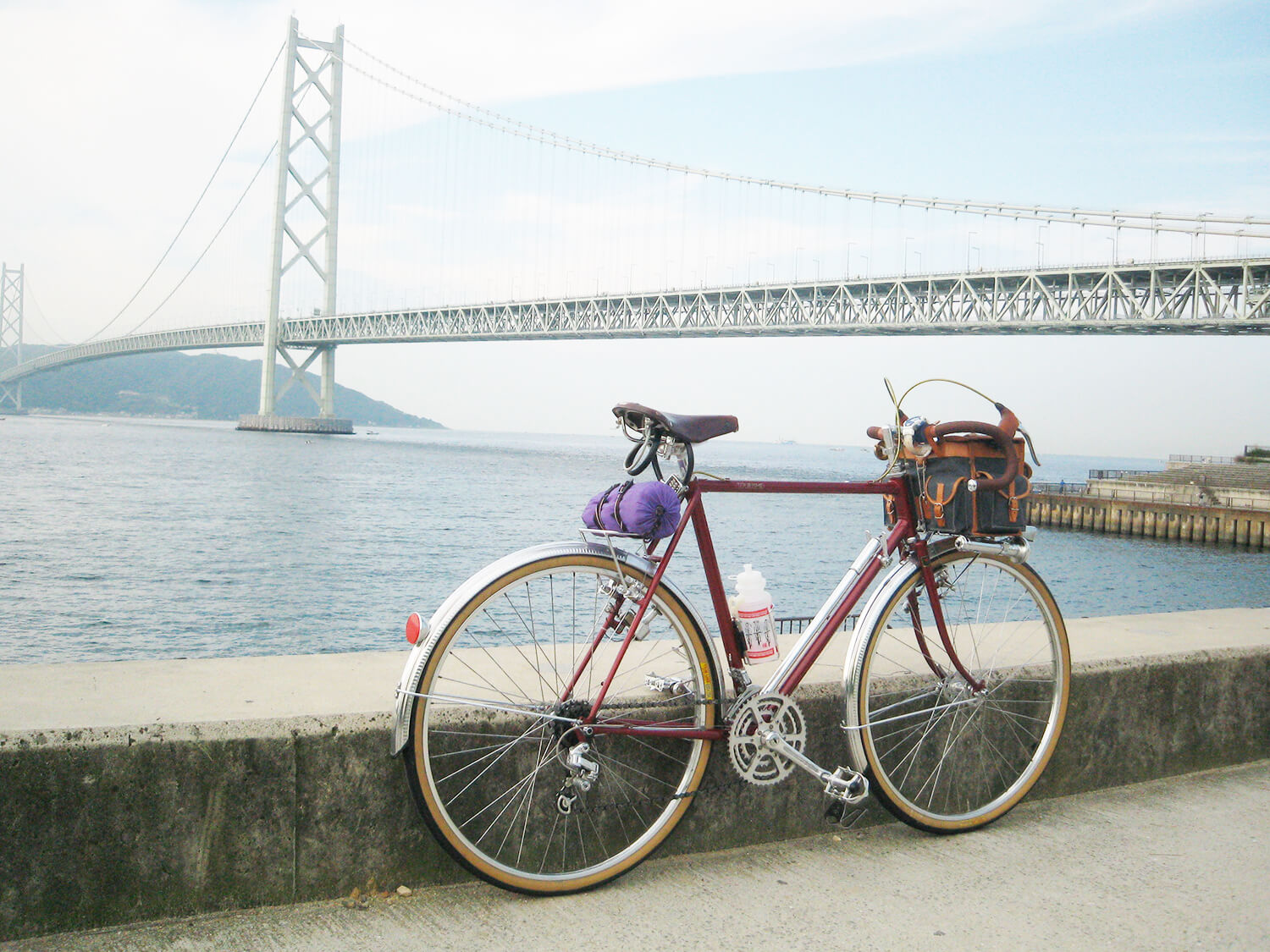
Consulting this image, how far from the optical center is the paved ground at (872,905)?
6.45ft

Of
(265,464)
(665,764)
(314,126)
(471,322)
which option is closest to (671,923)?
(665,764)

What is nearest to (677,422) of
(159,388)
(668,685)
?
(668,685)

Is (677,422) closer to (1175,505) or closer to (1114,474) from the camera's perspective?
(1175,505)

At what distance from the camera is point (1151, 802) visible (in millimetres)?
2922

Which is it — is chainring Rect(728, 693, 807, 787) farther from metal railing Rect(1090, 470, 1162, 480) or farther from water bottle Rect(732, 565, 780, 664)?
metal railing Rect(1090, 470, 1162, 480)

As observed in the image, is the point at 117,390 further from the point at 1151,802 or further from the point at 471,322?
the point at 1151,802

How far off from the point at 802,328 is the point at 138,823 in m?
55.2

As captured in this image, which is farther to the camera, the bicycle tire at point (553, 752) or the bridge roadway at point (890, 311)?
the bridge roadway at point (890, 311)

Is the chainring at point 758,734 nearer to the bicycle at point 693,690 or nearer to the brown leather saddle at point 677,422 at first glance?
the bicycle at point 693,690

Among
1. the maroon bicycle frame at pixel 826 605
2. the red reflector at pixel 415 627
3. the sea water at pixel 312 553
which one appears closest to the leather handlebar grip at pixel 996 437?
the maroon bicycle frame at pixel 826 605

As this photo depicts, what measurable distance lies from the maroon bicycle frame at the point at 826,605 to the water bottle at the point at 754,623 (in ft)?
0.08

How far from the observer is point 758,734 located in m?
2.32

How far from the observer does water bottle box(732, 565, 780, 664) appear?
234 centimetres

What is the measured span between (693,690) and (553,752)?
0.34 m
